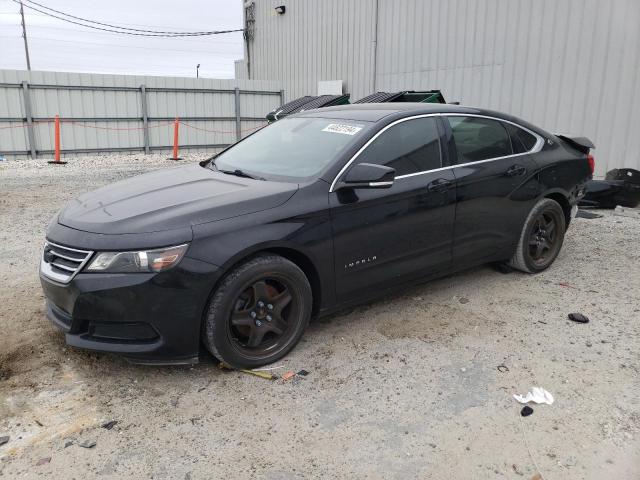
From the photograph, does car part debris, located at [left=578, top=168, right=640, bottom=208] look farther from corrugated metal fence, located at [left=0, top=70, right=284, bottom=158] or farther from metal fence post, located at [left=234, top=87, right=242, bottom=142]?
metal fence post, located at [left=234, top=87, right=242, bottom=142]

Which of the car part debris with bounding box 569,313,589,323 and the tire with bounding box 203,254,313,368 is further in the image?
the car part debris with bounding box 569,313,589,323

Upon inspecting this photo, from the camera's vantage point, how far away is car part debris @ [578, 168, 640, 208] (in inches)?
326

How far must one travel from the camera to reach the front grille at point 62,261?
122 inches

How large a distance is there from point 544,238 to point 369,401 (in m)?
2.95

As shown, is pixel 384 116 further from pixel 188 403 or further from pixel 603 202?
pixel 603 202

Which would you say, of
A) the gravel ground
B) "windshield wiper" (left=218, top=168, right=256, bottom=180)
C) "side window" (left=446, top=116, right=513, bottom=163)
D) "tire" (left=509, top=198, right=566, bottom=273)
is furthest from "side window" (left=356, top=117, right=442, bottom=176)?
"tire" (left=509, top=198, right=566, bottom=273)

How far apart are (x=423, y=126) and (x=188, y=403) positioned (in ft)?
8.69

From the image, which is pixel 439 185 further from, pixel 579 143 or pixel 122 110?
pixel 122 110

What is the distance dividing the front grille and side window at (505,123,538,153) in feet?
12.0

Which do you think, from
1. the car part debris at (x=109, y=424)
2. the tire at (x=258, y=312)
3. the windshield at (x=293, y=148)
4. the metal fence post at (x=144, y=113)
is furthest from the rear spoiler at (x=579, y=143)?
the metal fence post at (x=144, y=113)

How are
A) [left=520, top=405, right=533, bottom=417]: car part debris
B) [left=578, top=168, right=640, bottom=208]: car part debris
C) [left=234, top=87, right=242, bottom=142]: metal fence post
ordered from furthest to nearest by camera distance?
[left=234, top=87, right=242, bottom=142]: metal fence post → [left=578, top=168, right=640, bottom=208]: car part debris → [left=520, top=405, right=533, bottom=417]: car part debris

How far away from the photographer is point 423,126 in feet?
14.0

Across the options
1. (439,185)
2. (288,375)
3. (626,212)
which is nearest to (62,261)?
(288,375)

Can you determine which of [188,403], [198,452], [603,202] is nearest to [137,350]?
[188,403]
